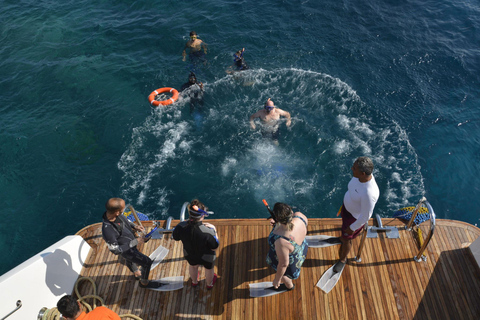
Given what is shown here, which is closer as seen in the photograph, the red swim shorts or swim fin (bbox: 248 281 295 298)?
the red swim shorts

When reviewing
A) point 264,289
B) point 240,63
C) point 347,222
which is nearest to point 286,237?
point 347,222

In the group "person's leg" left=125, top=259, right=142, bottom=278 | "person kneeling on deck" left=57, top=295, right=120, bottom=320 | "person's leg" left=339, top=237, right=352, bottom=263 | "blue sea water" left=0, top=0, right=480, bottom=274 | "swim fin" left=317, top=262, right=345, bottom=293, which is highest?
"person kneeling on deck" left=57, top=295, right=120, bottom=320

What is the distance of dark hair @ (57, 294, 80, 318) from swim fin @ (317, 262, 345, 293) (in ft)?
13.4

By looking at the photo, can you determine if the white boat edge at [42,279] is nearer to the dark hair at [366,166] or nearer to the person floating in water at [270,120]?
the dark hair at [366,166]

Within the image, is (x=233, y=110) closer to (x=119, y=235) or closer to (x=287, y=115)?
(x=287, y=115)

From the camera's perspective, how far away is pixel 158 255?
6.45 metres

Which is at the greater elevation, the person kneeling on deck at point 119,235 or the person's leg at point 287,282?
the person kneeling on deck at point 119,235

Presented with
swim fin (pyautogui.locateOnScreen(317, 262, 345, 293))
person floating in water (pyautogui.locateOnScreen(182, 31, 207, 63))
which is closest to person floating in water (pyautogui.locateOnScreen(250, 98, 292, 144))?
person floating in water (pyautogui.locateOnScreen(182, 31, 207, 63))

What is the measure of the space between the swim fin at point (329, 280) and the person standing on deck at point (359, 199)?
53cm

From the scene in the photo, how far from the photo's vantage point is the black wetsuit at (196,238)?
4.52 m

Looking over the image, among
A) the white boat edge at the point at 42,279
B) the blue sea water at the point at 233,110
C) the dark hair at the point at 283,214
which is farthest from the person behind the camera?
the blue sea water at the point at 233,110

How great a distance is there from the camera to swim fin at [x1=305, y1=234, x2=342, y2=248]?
21.0ft

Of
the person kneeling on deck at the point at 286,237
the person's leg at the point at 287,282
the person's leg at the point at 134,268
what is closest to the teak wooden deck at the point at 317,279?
the person's leg at the point at 287,282

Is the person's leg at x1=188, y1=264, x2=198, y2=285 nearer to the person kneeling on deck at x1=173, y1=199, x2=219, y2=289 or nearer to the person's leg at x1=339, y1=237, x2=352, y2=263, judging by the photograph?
the person kneeling on deck at x1=173, y1=199, x2=219, y2=289
